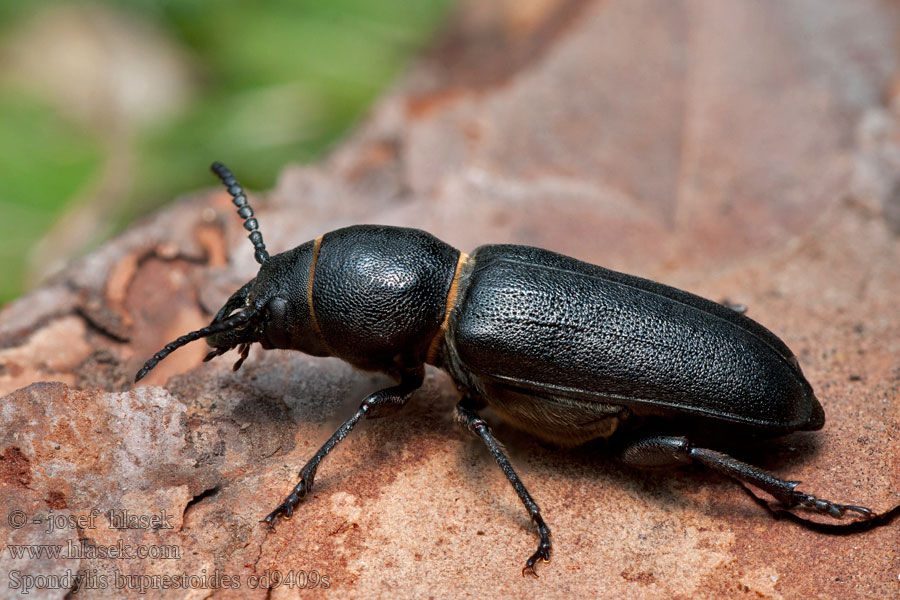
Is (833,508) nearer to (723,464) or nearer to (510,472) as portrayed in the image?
(723,464)

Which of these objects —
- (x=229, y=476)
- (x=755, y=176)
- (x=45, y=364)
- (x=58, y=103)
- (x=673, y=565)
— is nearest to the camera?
(x=673, y=565)

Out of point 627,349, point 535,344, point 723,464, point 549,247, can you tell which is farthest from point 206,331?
point 723,464

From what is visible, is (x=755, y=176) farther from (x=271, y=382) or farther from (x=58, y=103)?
(x=58, y=103)

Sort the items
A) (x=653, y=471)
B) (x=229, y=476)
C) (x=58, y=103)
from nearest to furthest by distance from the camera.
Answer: (x=229, y=476), (x=653, y=471), (x=58, y=103)

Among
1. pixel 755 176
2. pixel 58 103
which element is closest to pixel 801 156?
pixel 755 176

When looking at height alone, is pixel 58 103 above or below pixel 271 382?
above

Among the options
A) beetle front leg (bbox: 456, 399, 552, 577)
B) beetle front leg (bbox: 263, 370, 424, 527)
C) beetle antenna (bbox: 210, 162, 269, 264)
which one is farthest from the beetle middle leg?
beetle antenna (bbox: 210, 162, 269, 264)

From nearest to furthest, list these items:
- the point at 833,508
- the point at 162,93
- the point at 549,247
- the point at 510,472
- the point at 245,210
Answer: the point at 833,508 → the point at 510,472 → the point at 245,210 → the point at 549,247 → the point at 162,93

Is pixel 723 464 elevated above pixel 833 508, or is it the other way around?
pixel 723 464
